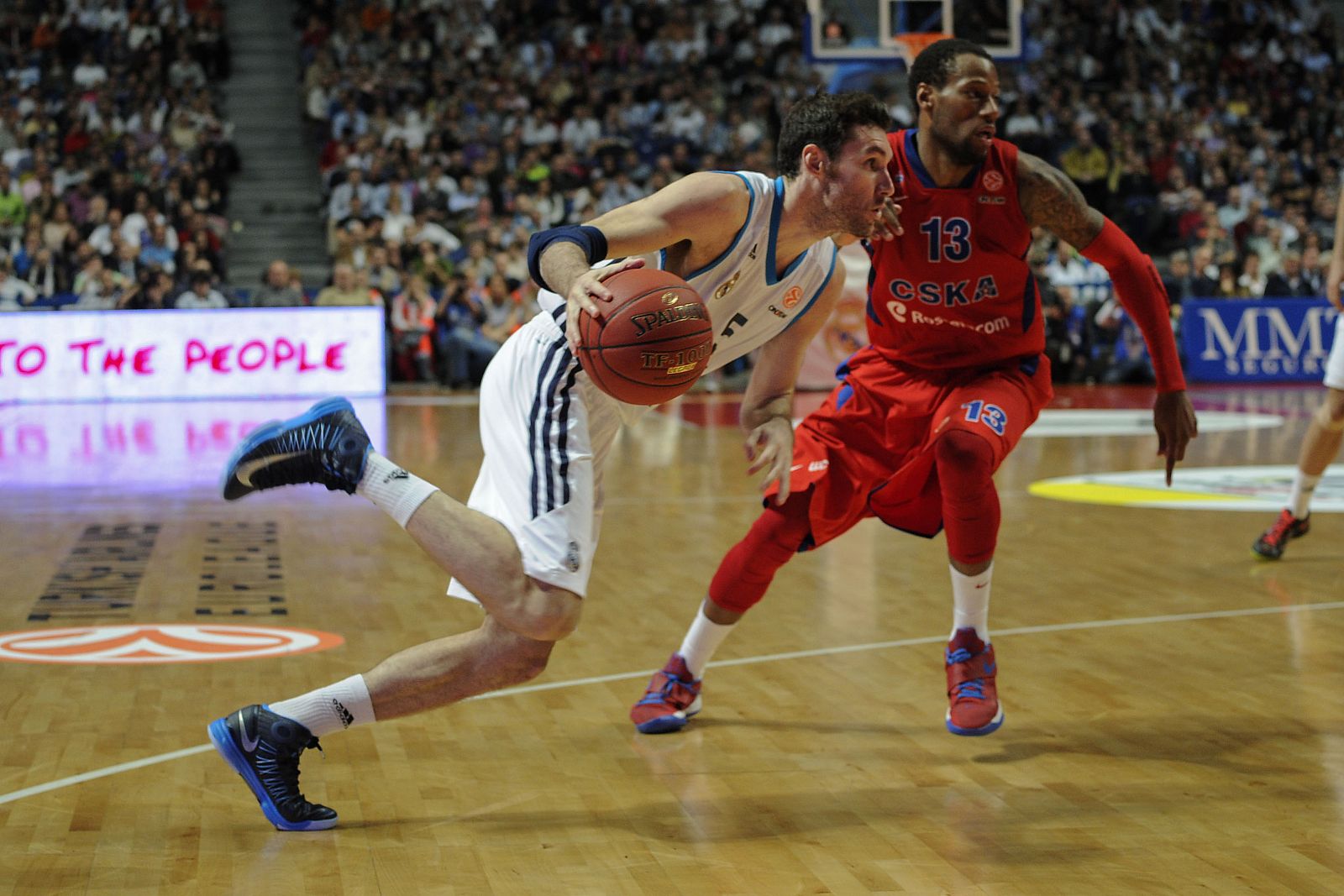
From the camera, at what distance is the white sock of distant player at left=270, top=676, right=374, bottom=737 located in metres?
3.30

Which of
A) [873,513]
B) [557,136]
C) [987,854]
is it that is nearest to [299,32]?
[557,136]

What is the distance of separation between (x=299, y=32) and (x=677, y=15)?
511cm

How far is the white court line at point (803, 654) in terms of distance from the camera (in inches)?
139

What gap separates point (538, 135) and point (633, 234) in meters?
16.6

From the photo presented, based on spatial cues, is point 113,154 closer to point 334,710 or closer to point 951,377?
point 951,377

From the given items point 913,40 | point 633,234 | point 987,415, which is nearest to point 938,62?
point 987,415

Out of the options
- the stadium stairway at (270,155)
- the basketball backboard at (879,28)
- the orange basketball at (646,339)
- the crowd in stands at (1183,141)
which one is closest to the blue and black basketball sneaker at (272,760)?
the orange basketball at (646,339)

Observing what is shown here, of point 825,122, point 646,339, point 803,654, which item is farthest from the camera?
point 803,654

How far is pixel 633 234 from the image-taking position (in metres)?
3.22

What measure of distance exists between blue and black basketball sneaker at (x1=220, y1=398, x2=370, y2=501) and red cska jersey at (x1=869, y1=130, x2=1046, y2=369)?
162cm

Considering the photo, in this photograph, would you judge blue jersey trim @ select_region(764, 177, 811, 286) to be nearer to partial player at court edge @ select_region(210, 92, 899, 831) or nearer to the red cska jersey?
partial player at court edge @ select_region(210, 92, 899, 831)

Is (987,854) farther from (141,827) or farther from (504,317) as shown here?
(504,317)

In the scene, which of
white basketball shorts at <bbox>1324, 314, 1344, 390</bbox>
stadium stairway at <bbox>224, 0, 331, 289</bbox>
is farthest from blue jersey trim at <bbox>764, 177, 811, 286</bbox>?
stadium stairway at <bbox>224, 0, 331, 289</bbox>

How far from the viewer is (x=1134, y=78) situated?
21828 mm
